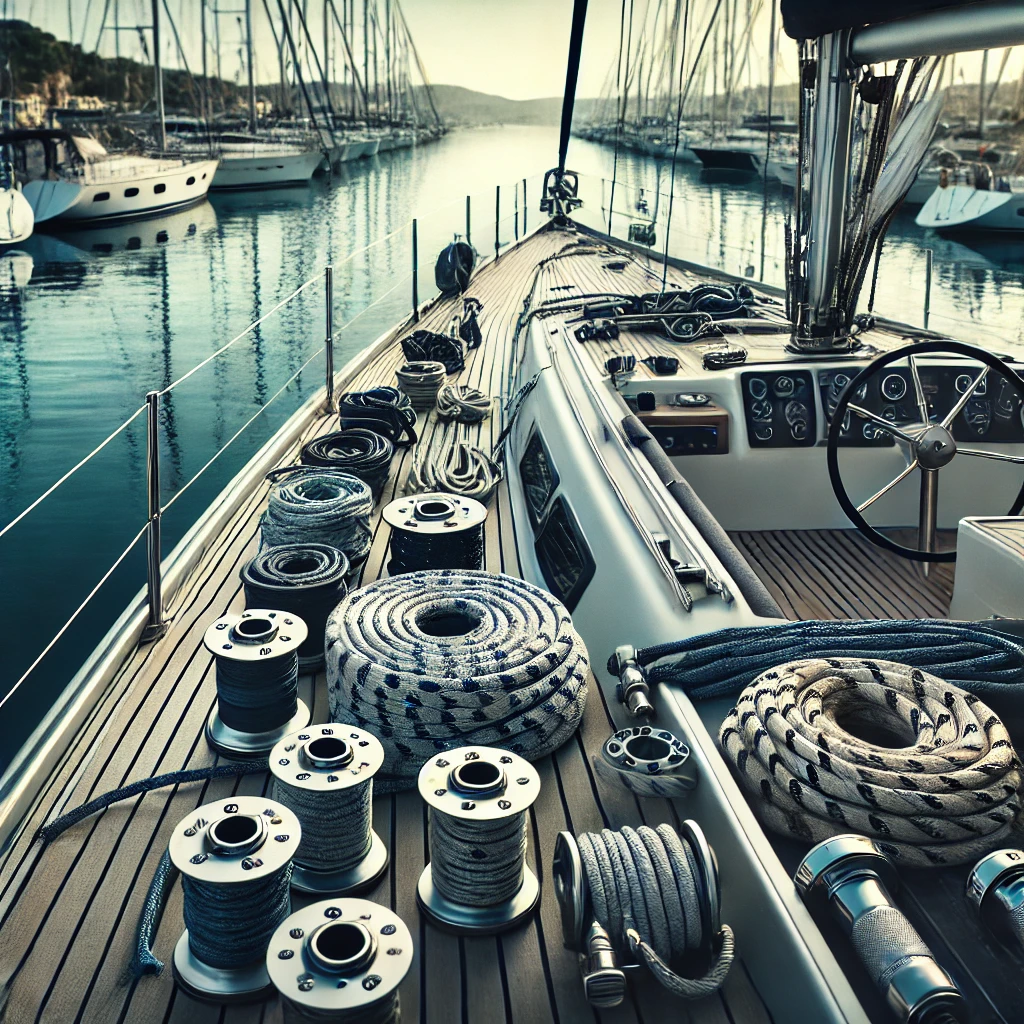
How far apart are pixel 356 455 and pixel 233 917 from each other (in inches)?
87.6

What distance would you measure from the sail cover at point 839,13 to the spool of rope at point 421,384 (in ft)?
6.95

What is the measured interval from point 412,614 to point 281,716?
1.06 feet

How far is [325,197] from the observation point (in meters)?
30.8

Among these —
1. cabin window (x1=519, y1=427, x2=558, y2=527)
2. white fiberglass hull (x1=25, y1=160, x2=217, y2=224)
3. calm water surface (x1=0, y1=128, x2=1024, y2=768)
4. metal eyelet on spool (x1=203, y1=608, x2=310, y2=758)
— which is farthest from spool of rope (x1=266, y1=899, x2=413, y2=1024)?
white fiberglass hull (x1=25, y1=160, x2=217, y2=224)

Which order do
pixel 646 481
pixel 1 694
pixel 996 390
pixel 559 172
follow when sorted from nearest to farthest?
1. pixel 646 481
2. pixel 996 390
3. pixel 1 694
4. pixel 559 172

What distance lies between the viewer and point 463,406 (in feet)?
15.0

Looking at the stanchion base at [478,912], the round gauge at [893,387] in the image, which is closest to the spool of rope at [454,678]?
the stanchion base at [478,912]

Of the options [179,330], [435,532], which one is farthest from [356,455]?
[179,330]

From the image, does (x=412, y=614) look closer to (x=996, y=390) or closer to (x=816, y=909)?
(x=816, y=909)

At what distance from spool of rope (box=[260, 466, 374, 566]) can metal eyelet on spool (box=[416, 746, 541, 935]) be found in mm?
1275

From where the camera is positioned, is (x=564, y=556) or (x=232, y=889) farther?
(x=564, y=556)

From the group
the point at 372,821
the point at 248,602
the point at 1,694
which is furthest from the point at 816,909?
the point at 1,694

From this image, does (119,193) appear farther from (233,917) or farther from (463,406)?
(233,917)

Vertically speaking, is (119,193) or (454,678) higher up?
(119,193)
